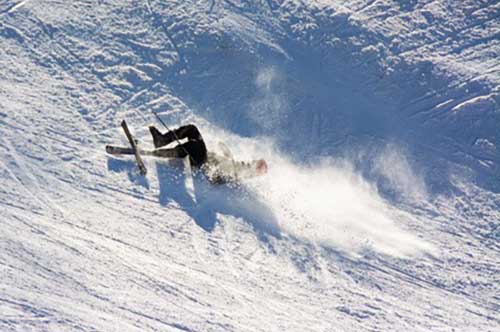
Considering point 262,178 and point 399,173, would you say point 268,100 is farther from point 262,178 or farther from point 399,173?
point 399,173

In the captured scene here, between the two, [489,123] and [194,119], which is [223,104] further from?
[489,123]

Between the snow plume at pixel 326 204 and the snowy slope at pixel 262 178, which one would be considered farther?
the snow plume at pixel 326 204

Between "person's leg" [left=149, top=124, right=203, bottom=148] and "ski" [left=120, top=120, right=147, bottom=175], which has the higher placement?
"person's leg" [left=149, top=124, right=203, bottom=148]

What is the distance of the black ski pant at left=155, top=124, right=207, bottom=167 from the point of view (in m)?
11.5

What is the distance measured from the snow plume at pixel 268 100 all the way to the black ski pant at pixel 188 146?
161cm

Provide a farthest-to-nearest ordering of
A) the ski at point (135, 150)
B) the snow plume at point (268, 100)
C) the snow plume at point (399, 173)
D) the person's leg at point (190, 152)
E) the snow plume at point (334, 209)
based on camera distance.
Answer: the snow plume at point (268, 100), the snow plume at point (399, 173), the ski at point (135, 150), the person's leg at point (190, 152), the snow plume at point (334, 209)

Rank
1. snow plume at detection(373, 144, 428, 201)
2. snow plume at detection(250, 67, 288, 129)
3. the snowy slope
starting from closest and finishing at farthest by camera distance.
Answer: the snowy slope
snow plume at detection(373, 144, 428, 201)
snow plume at detection(250, 67, 288, 129)

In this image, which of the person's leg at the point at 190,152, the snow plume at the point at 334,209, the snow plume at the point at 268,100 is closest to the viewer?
the snow plume at the point at 334,209

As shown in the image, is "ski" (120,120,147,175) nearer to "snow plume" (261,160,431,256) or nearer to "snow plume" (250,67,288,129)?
"snow plume" (261,160,431,256)

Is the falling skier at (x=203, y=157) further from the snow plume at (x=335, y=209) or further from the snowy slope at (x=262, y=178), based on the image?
the snow plume at (x=335, y=209)

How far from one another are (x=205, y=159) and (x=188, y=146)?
0.35 metres

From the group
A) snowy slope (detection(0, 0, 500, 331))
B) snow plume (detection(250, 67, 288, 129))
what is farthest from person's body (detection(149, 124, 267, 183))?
snow plume (detection(250, 67, 288, 129))

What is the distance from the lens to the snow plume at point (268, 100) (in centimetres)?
1281

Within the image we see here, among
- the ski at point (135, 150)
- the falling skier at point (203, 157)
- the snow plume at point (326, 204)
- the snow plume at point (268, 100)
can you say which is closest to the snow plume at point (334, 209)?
the snow plume at point (326, 204)
